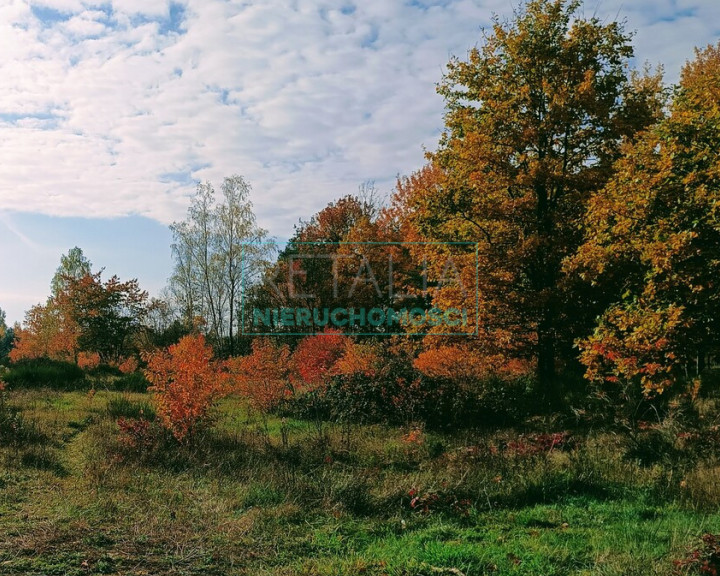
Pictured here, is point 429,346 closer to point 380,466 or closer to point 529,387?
point 529,387

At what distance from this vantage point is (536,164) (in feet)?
43.1

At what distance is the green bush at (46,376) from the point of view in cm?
1808

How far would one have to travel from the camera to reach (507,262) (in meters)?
14.0

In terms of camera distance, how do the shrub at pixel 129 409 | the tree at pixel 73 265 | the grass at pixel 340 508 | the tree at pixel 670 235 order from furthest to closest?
1. the tree at pixel 73 265
2. the shrub at pixel 129 409
3. the tree at pixel 670 235
4. the grass at pixel 340 508

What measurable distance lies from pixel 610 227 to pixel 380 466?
Result: 6.22 meters

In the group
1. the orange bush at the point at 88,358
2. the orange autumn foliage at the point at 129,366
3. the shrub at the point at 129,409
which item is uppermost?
the orange bush at the point at 88,358

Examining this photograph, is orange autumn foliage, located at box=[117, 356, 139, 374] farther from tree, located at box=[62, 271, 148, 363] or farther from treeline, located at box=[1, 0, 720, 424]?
treeline, located at box=[1, 0, 720, 424]

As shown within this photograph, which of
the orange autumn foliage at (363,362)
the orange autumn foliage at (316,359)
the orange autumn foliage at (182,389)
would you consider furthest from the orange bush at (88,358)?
the orange autumn foliage at (182,389)

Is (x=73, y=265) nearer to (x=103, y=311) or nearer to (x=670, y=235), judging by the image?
(x=103, y=311)

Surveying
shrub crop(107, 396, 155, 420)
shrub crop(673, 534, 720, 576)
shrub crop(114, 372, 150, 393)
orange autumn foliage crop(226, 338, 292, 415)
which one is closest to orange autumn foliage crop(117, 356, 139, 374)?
shrub crop(114, 372, 150, 393)

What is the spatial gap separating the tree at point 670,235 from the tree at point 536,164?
3.36 m

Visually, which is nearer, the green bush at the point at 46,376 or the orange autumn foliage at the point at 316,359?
the orange autumn foliage at the point at 316,359

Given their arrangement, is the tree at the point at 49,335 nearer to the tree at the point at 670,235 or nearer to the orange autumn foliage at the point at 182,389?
the orange autumn foliage at the point at 182,389
